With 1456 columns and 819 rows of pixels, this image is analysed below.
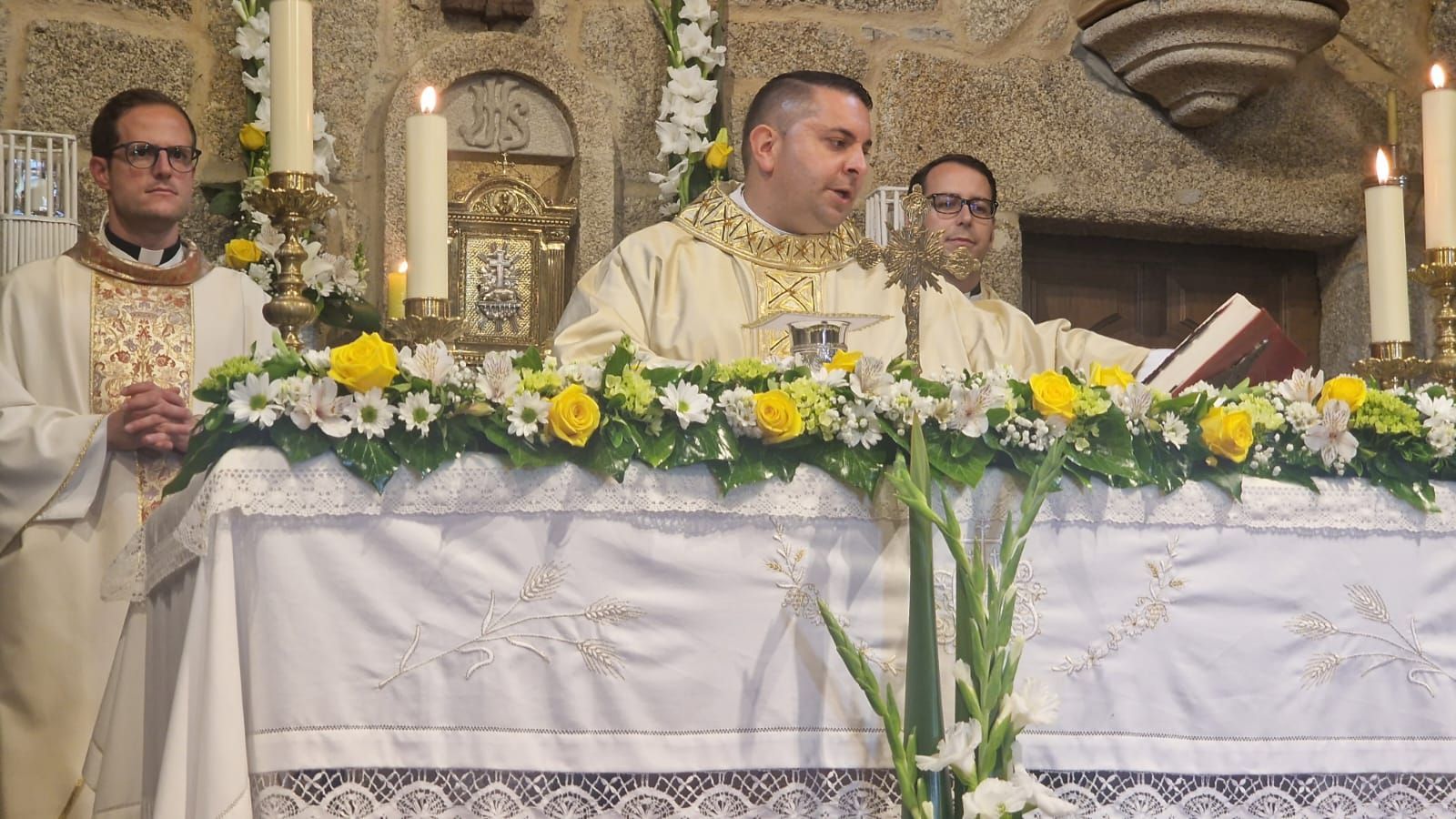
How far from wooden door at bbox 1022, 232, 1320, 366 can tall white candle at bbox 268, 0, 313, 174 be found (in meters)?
3.36

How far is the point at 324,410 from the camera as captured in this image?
7.63 feet

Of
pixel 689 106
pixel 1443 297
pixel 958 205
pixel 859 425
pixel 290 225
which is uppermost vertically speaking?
pixel 689 106

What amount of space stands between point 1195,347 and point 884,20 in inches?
111

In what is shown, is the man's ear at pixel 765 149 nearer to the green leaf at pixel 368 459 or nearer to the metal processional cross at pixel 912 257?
the metal processional cross at pixel 912 257

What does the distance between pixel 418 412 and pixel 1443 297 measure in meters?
2.09

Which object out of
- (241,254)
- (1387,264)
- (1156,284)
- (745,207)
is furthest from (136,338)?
(1156,284)

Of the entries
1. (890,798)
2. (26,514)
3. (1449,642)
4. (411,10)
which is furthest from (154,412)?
(1449,642)

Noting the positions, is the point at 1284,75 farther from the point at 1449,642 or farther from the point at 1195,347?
the point at 1449,642

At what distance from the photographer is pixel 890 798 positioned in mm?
2396

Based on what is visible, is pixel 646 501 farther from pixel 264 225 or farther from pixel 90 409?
pixel 264 225

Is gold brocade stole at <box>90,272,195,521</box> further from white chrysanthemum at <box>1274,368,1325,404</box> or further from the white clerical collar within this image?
white chrysanthemum at <box>1274,368,1325,404</box>

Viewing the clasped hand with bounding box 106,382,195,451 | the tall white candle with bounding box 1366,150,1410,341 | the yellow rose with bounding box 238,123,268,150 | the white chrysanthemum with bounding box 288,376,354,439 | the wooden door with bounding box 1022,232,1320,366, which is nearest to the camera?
the white chrysanthemum with bounding box 288,376,354,439

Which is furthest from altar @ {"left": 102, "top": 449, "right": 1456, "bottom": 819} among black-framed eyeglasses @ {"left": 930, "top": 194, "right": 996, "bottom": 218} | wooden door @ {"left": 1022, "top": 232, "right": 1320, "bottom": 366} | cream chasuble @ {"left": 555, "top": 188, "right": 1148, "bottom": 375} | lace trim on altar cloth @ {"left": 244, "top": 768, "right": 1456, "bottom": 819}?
wooden door @ {"left": 1022, "top": 232, "right": 1320, "bottom": 366}

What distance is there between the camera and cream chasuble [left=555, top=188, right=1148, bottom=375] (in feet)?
12.2
